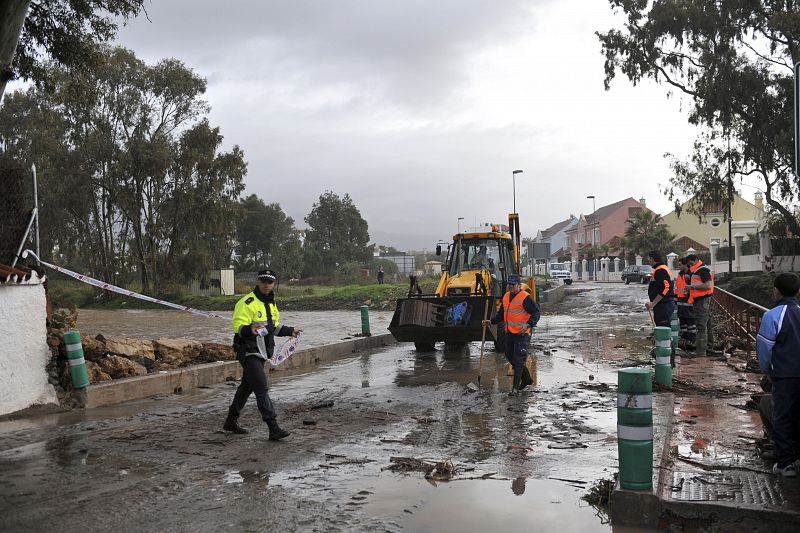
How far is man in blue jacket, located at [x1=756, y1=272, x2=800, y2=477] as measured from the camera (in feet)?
18.0

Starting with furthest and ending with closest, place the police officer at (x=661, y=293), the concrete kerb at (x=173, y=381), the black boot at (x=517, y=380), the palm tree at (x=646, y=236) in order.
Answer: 1. the palm tree at (x=646, y=236)
2. the police officer at (x=661, y=293)
3. the black boot at (x=517, y=380)
4. the concrete kerb at (x=173, y=381)

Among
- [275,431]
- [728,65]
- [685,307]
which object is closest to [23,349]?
[275,431]

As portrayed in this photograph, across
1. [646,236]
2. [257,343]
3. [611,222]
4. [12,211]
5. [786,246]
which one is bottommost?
[257,343]

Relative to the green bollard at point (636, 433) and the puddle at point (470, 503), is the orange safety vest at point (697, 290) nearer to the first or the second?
the puddle at point (470, 503)

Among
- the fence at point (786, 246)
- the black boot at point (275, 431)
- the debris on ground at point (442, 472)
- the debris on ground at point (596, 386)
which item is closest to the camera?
the debris on ground at point (442, 472)

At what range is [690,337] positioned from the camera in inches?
578

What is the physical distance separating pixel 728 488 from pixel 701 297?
9.10 m

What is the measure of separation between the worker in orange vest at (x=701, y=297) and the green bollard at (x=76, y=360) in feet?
33.3

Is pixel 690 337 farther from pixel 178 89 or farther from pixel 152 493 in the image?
pixel 178 89

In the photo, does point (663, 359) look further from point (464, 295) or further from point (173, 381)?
point (173, 381)

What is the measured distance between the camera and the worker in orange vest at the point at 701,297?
1357 centimetres

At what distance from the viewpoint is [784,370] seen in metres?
5.49

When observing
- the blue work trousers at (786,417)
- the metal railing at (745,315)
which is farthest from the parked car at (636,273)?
the blue work trousers at (786,417)

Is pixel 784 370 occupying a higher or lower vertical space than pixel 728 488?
higher
